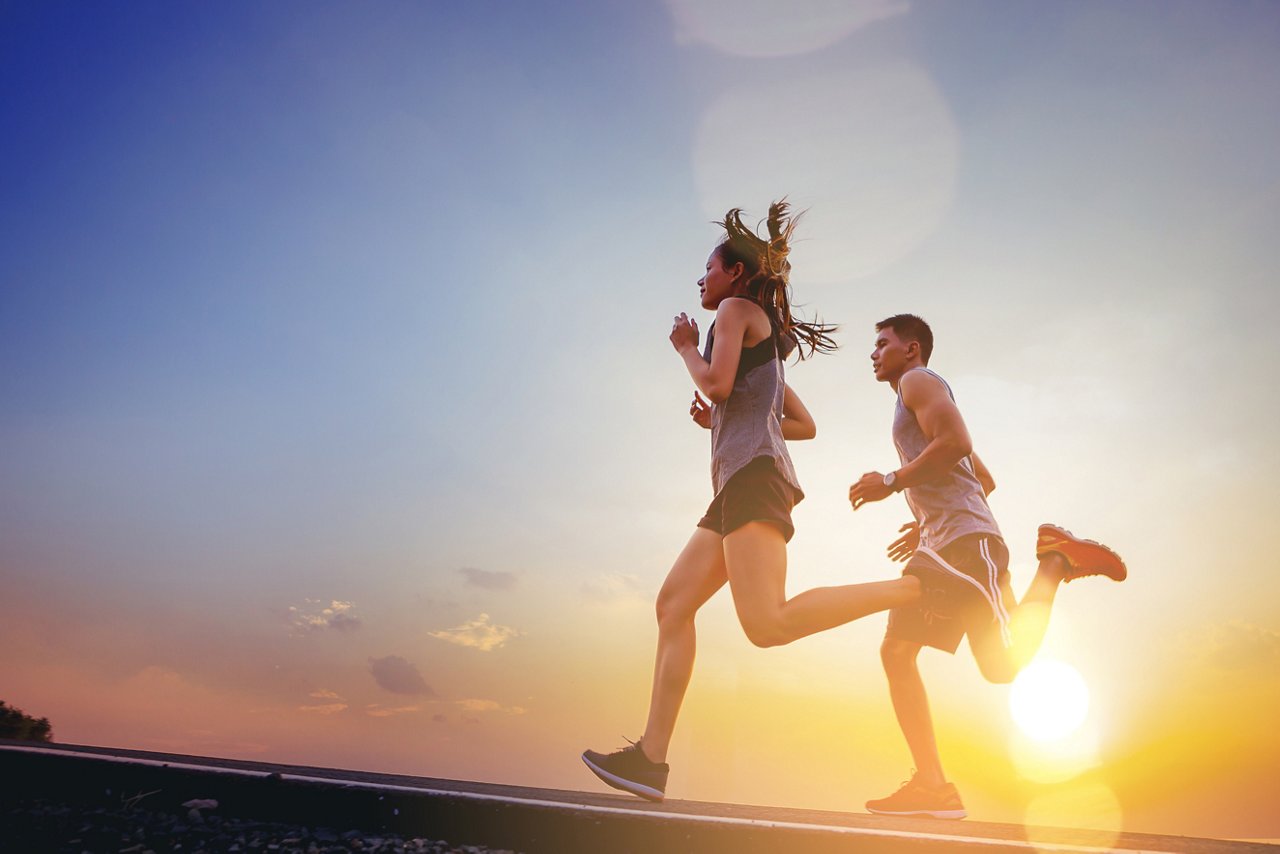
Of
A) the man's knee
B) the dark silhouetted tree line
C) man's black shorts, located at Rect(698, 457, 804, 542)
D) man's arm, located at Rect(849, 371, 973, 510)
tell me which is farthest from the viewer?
the dark silhouetted tree line

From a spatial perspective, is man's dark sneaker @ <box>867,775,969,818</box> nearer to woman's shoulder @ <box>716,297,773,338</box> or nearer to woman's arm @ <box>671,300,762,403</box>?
woman's arm @ <box>671,300,762,403</box>

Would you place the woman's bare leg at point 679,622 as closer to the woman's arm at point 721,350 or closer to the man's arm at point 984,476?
the woman's arm at point 721,350

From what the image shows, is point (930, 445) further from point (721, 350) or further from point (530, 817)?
point (530, 817)

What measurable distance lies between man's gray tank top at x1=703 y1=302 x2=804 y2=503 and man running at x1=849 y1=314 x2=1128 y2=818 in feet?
2.33

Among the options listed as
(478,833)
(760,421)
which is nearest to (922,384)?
(760,421)

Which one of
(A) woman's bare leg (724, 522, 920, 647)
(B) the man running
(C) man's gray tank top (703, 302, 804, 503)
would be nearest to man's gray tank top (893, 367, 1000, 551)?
(B) the man running

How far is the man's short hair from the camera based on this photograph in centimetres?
475

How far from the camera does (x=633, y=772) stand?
3.65 m

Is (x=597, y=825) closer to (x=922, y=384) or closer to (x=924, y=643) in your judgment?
(x=924, y=643)

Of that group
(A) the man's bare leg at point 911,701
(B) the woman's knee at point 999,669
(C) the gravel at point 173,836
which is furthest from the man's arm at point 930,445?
(C) the gravel at point 173,836

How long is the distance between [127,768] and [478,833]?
6.50ft

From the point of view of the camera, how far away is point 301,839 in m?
3.00

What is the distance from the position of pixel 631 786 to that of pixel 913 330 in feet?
10.0

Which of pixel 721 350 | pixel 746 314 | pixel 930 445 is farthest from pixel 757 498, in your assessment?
pixel 930 445
